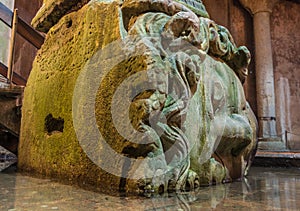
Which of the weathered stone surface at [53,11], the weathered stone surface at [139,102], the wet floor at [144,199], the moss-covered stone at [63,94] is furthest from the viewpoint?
the weathered stone surface at [53,11]

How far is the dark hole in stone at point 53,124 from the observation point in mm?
2123

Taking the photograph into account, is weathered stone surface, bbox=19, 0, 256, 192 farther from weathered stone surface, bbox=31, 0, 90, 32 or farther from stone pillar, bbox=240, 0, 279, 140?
stone pillar, bbox=240, 0, 279, 140

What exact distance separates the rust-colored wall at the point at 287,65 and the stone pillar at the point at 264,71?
0.72m

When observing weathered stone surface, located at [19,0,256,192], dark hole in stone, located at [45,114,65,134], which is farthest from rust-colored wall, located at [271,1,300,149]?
dark hole in stone, located at [45,114,65,134]

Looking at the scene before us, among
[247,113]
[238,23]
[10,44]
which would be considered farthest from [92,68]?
[238,23]

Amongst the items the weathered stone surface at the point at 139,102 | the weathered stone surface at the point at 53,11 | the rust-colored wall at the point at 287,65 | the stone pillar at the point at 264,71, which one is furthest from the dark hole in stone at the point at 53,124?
the rust-colored wall at the point at 287,65

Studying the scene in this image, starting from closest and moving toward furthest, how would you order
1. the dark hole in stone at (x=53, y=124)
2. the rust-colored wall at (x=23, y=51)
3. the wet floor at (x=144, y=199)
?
1. the wet floor at (x=144, y=199)
2. the dark hole in stone at (x=53, y=124)
3. the rust-colored wall at (x=23, y=51)

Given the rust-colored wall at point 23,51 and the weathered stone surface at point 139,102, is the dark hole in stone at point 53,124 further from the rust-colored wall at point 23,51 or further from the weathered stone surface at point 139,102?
the rust-colored wall at point 23,51

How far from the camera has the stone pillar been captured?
23.6ft

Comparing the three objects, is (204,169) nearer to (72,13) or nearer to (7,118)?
(72,13)

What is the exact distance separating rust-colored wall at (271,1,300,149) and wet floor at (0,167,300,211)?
264 inches

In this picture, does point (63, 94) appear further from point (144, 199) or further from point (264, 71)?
point (264, 71)

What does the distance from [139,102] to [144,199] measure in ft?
1.54

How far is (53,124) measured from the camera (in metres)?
2.21
